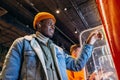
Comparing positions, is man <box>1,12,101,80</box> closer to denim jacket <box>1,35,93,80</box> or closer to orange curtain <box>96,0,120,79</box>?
denim jacket <box>1,35,93,80</box>

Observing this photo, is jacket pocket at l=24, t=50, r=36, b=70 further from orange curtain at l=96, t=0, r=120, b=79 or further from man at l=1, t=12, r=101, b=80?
orange curtain at l=96, t=0, r=120, b=79

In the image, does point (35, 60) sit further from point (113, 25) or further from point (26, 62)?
point (113, 25)

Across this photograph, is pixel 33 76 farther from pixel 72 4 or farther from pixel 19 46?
pixel 72 4

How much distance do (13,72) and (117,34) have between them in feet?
4.37

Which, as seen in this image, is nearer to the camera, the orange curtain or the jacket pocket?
the orange curtain

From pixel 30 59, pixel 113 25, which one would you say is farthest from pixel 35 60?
pixel 113 25

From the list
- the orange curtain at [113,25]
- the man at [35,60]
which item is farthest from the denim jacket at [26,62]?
the orange curtain at [113,25]

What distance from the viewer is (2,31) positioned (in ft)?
21.6

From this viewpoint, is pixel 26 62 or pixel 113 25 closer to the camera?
pixel 113 25

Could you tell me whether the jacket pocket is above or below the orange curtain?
above

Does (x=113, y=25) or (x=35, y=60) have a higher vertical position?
(x=35, y=60)

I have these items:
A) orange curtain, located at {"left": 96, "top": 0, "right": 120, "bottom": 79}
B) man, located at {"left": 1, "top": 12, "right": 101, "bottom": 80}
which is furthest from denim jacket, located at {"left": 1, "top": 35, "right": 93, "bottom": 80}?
orange curtain, located at {"left": 96, "top": 0, "right": 120, "bottom": 79}

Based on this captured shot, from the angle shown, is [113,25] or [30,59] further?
[30,59]

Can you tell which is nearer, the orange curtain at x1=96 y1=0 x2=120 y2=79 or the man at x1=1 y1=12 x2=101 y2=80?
the orange curtain at x1=96 y1=0 x2=120 y2=79
